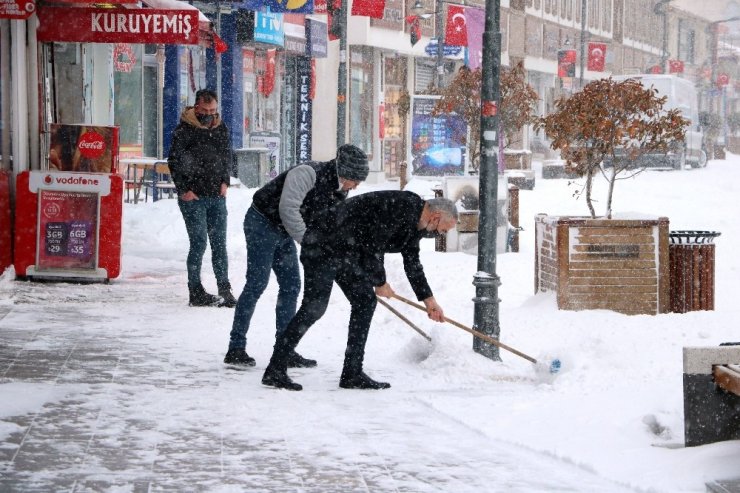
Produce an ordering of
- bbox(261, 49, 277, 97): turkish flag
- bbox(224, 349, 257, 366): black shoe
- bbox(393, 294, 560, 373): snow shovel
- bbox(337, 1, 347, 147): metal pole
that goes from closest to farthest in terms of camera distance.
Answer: bbox(393, 294, 560, 373): snow shovel < bbox(224, 349, 257, 366): black shoe < bbox(337, 1, 347, 147): metal pole < bbox(261, 49, 277, 97): turkish flag

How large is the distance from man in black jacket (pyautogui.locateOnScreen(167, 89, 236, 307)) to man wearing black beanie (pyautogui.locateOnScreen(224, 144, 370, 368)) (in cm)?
283

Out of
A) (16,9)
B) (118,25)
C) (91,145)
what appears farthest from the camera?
(118,25)

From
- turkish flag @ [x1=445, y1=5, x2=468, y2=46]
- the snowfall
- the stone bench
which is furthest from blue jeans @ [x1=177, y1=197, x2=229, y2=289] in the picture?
turkish flag @ [x1=445, y1=5, x2=468, y2=46]

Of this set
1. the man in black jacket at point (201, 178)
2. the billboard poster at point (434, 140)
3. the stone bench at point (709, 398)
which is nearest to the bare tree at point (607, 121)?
the man in black jacket at point (201, 178)

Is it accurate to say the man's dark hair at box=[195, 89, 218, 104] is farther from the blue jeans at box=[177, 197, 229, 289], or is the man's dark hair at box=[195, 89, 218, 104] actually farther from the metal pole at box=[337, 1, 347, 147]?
the metal pole at box=[337, 1, 347, 147]

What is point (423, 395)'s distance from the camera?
8.10 m

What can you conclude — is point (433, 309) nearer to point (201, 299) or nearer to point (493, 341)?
point (493, 341)

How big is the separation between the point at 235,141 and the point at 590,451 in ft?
75.3

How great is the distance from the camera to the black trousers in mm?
7945

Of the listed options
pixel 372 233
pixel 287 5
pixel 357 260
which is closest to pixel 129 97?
pixel 287 5

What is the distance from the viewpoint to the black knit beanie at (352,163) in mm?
7934

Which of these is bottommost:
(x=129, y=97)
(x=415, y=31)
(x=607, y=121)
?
(x=607, y=121)

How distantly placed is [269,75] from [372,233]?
2511 cm

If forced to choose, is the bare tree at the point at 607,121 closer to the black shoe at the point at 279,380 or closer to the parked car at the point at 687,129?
the black shoe at the point at 279,380
